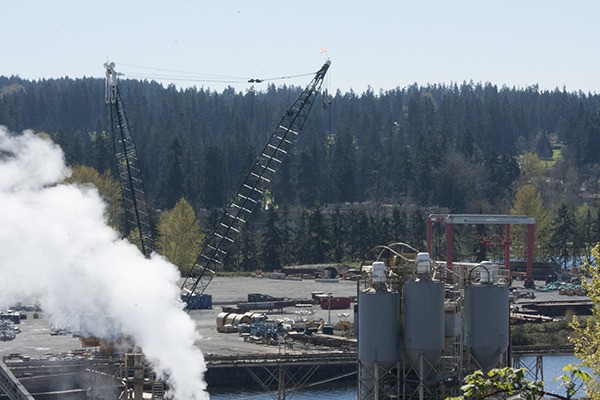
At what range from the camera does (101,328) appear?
78000 millimetres

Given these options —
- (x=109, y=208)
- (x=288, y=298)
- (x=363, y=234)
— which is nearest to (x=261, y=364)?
(x=288, y=298)

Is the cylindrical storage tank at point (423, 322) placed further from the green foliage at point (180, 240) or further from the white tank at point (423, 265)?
the green foliage at point (180, 240)

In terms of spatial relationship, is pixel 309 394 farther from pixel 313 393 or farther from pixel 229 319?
pixel 229 319

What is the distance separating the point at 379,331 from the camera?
41.3 metres

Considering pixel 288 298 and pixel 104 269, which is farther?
pixel 288 298

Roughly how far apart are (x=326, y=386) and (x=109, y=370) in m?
16.1

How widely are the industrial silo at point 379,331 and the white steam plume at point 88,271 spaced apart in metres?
11.4

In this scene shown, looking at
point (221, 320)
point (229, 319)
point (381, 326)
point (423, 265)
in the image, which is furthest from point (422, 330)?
point (229, 319)

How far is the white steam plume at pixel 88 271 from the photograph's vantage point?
54.5 metres

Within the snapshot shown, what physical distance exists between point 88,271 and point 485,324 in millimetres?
25410

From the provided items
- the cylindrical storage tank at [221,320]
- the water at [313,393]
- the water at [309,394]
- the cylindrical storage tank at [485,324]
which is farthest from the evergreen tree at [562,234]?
the cylindrical storage tank at [485,324]

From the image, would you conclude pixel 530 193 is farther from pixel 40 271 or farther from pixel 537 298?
pixel 40 271

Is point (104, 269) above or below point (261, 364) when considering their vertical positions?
above

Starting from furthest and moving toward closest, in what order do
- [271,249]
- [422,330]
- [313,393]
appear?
[271,249]
[313,393]
[422,330]
